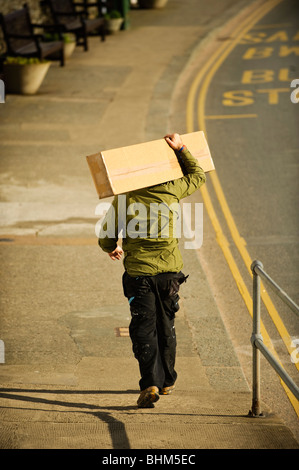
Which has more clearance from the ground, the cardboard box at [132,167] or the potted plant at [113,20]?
the cardboard box at [132,167]

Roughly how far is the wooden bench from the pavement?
0.91 metres

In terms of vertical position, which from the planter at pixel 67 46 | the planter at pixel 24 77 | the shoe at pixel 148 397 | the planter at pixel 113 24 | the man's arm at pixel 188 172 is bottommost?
the planter at pixel 113 24

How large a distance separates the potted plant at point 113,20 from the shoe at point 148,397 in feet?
65.5

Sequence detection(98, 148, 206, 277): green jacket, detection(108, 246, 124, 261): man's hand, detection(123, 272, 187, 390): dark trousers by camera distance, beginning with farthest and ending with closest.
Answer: detection(108, 246, 124, 261): man's hand
detection(123, 272, 187, 390): dark trousers
detection(98, 148, 206, 277): green jacket

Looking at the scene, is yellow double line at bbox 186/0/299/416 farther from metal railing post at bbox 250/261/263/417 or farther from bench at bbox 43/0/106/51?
bench at bbox 43/0/106/51

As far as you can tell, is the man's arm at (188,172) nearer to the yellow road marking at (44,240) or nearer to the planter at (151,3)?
the yellow road marking at (44,240)

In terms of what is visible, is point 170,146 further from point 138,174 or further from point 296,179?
point 296,179

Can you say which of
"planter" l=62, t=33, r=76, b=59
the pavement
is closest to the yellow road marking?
the pavement

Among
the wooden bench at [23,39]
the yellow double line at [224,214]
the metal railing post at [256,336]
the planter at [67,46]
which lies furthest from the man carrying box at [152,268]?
the planter at [67,46]

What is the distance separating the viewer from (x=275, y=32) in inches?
979

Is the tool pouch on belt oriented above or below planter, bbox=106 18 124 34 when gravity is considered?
above

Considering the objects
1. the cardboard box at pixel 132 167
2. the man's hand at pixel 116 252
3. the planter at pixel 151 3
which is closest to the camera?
the cardboard box at pixel 132 167

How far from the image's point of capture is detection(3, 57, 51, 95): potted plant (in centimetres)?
1662

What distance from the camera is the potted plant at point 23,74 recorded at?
54.5 ft
